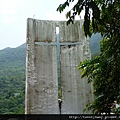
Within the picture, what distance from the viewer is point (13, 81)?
6961 mm

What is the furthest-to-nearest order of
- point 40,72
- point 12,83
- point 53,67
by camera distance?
point 12,83, point 53,67, point 40,72

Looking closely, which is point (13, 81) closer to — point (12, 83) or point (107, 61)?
point (12, 83)

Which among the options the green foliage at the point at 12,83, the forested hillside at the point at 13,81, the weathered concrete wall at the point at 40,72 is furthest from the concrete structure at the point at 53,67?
the green foliage at the point at 12,83

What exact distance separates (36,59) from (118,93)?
2.65m

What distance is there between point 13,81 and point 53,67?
3514 mm

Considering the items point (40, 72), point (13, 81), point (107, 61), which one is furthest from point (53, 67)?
point (13, 81)

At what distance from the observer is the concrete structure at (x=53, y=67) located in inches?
144

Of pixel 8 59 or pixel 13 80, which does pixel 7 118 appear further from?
pixel 8 59

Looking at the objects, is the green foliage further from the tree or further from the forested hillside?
the tree

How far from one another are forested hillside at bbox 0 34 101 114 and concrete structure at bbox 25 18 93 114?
46 centimetres

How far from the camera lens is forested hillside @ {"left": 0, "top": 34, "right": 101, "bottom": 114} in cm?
491

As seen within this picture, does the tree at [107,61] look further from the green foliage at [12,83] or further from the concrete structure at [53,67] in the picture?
the green foliage at [12,83]

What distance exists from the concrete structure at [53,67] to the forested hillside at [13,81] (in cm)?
46

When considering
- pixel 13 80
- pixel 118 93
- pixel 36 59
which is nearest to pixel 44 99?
pixel 36 59
